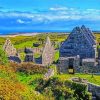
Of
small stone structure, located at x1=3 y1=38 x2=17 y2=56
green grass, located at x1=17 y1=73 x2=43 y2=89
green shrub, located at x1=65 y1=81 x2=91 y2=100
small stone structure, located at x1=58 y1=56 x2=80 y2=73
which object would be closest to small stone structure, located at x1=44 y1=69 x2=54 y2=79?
green grass, located at x1=17 y1=73 x2=43 y2=89

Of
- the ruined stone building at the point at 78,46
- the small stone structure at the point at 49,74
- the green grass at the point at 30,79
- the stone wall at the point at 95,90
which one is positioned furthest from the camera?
the ruined stone building at the point at 78,46

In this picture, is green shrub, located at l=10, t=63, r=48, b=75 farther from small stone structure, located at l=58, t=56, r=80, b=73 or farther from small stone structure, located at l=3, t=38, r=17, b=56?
small stone structure, located at l=3, t=38, r=17, b=56

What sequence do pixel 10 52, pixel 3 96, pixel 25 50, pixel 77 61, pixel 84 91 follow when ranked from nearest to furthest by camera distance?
pixel 3 96 → pixel 84 91 → pixel 77 61 → pixel 10 52 → pixel 25 50

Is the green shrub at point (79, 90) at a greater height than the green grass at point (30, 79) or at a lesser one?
lesser

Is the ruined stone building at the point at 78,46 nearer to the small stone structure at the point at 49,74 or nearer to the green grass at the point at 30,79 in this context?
the small stone structure at the point at 49,74

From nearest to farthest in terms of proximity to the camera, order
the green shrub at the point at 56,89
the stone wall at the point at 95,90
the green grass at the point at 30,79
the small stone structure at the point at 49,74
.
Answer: the green shrub at the point at 56,89 < the green grass at the point at 30,79 < the stone wall at the point at 95,90 < the small stone structure at the point at 49,74

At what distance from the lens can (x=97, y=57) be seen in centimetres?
5141

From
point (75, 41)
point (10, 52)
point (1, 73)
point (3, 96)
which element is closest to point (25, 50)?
point (10, 52)

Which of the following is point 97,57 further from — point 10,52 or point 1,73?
point 1,73

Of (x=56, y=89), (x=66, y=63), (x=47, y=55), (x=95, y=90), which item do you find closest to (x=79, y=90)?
(x=95, y=90)

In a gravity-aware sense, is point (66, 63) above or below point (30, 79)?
above

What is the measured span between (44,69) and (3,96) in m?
17.6

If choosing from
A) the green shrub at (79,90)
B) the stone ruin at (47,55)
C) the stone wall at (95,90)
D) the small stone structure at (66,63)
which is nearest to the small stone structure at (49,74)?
the green shrub at (79,90)

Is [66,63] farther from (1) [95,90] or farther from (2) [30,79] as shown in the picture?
(2) [30,79]
